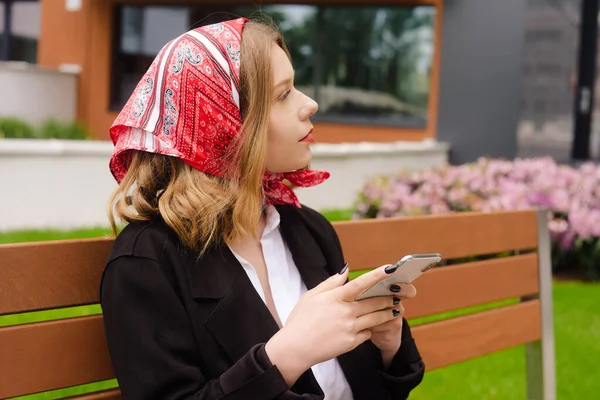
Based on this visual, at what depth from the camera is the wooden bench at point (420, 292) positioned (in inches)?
65.1

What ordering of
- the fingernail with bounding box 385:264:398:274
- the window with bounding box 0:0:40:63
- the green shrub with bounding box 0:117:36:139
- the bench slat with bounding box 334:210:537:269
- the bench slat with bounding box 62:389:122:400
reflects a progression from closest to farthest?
the fingernail with bounding box 385:264:398:274 → the bench slat with bounding box 62:389:122:400 → the bench slat with bounding box 334:210:537:269 → the green shrub with bounding box 0:117:36:139 → the window with bounding box 0:0:40:63

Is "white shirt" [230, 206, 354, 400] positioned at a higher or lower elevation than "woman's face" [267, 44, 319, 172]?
lower

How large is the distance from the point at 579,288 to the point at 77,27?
41.6 ft

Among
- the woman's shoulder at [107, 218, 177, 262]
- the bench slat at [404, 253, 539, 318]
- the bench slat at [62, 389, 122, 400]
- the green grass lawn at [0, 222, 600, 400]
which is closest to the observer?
the woman's shoulder at [107, 218, 177, 262]

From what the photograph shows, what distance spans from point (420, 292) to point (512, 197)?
3857 millimetres

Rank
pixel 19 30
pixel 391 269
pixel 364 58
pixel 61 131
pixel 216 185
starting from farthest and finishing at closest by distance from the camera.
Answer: pixel 19 30 < pixel 364 58 < pixel 61 131 < pixel 216 185 < pixel 391 269

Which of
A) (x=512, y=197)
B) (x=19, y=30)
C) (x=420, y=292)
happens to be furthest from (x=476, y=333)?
(x=19, y=30)

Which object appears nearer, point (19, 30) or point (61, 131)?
point (61, 131)

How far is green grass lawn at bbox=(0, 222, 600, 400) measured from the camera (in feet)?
12.4

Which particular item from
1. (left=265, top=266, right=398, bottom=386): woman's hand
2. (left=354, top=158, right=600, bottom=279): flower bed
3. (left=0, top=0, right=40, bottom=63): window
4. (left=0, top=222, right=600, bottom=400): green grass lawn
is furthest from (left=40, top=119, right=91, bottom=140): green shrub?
(left=265, top=266, right=398, bottom=386): woman's hand

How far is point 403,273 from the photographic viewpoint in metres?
1.52

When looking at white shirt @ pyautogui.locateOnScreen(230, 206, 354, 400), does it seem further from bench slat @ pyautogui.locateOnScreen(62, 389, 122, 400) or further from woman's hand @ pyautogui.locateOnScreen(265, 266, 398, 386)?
bench slat @ pyautogui.locateOnScreen(62, 389, 122, 400)

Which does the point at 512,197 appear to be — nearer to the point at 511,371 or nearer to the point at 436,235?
the point at 511,371

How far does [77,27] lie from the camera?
16.3 meters
